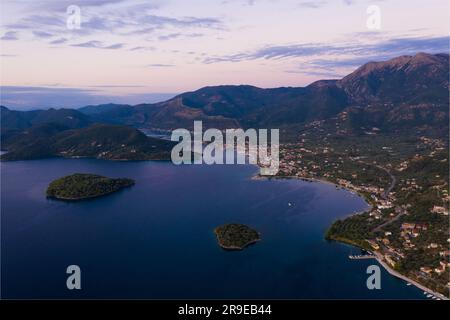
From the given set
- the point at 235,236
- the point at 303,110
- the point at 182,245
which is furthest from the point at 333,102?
the point at 182,245

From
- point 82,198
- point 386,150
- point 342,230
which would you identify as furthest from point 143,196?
point 386,150

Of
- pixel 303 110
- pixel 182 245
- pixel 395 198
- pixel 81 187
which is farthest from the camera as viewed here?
pixel 303 110

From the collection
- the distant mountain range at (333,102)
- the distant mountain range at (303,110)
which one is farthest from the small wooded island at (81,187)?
the distant mountain range at (333,102)

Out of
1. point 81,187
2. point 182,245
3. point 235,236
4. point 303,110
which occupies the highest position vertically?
point 303,110

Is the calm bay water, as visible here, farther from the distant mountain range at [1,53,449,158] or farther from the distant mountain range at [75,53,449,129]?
the distant mountain range at [75,53,449,129]

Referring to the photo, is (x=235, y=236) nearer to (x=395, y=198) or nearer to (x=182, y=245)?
(x=182, y=245)

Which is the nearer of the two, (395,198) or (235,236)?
(235,236)
